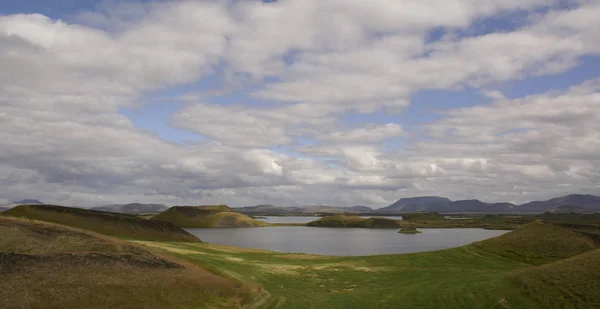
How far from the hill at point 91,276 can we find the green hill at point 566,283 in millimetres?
26622

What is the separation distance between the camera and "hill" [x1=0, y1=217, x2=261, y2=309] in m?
30.0

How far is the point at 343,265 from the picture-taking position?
65562 mm

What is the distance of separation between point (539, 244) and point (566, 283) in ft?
145

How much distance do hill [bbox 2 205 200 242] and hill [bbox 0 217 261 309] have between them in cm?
7092

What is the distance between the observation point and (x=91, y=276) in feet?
111

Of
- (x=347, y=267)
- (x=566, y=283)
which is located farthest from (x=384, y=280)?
(x=566, y=283)

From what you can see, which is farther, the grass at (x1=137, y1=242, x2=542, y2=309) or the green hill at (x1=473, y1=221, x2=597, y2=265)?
the green hill at (x1=473, y1=221, x2=597, y2=265)

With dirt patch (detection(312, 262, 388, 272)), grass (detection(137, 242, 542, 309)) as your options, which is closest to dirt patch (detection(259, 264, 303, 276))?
grass (detection(137, 242, 542, 309))

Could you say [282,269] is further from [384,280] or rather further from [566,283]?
[566,283]

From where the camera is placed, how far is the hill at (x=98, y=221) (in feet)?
353

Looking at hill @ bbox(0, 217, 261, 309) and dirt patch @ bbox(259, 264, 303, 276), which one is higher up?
hill @ bbox(0, 217, 261, 309)

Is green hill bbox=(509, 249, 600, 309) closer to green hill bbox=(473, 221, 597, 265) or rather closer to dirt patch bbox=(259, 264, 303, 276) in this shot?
dirt patch bbox=(259, 264, 303, 276)

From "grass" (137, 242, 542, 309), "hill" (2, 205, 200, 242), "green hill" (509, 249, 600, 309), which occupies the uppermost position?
"hill" (2, 205, 200, 242)

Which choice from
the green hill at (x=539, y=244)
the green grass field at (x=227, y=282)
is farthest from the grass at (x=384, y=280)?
the green hill at (x=539, y=244)
